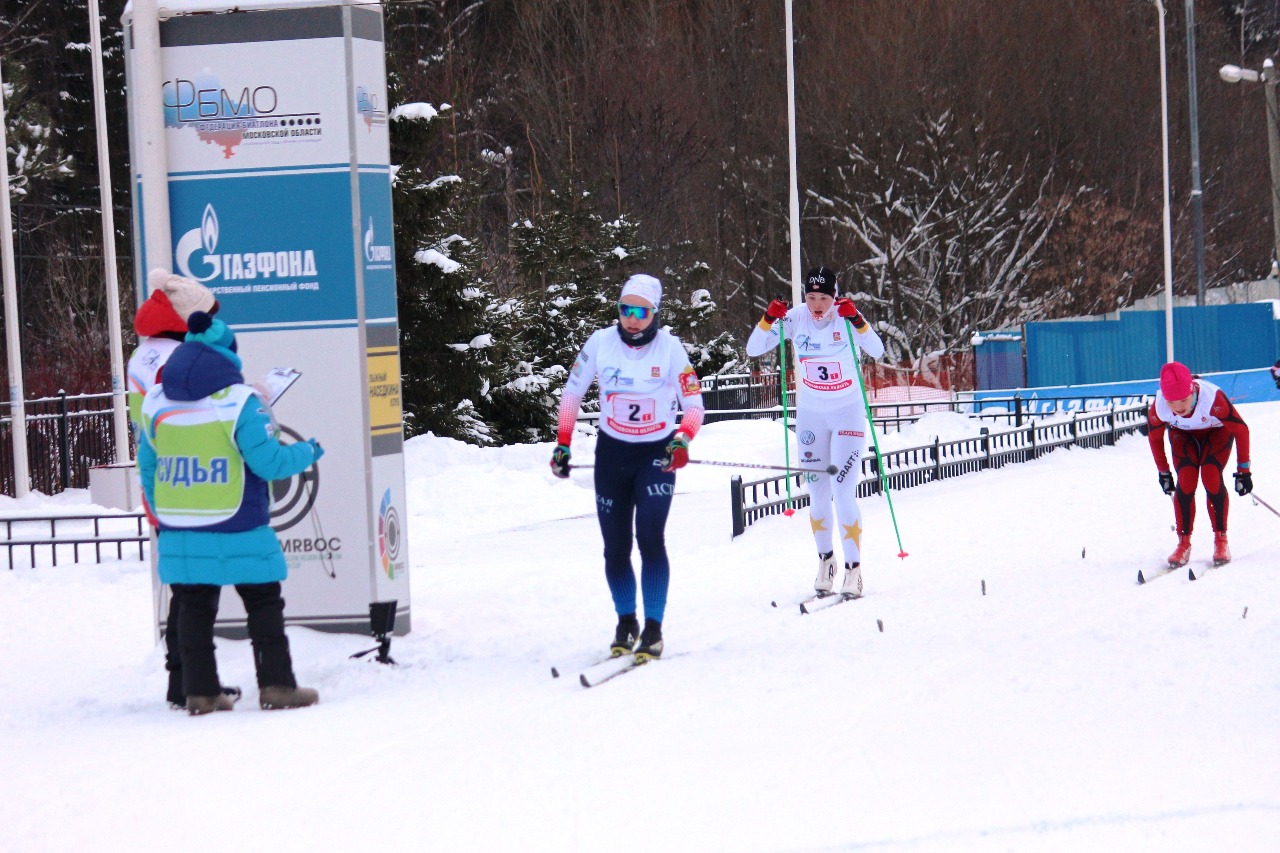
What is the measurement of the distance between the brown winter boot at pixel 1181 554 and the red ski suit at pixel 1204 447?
56mm

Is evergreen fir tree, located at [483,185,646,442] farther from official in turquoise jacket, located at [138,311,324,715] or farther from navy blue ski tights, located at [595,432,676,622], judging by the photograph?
official in turquoise jacket, located at [138,311,324,715]

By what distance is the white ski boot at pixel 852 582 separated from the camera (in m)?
9.05

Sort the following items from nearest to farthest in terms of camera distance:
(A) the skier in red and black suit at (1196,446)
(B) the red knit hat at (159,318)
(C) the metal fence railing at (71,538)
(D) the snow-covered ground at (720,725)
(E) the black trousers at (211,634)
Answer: (D) the snow-covered ground at (720,725) → (E) the black trousers at (211,634) → (B) the red knit hat at (159,318) → (A) the skier in red and black suit at (1196,446) → (C) the metal fence railing at (71,538)

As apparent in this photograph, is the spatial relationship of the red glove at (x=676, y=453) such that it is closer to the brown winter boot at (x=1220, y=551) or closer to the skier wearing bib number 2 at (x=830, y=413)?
the skier wearing bib number 2 at (x=830, y=413)

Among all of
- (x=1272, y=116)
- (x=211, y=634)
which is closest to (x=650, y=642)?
(x=211, y=634)

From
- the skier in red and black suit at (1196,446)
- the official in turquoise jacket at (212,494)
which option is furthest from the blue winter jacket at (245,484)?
the skier in red and black suit at (1196,446)

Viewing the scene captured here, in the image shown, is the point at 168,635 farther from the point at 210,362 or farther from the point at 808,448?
the point at 808,448

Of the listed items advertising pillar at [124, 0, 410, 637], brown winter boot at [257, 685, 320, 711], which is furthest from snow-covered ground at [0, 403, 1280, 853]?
advertising pillar at [124, 0, 410, 637]

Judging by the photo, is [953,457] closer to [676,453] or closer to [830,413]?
[830,413]

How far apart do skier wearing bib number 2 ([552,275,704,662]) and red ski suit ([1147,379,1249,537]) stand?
14.3 feet

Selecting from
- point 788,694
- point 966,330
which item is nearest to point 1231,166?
point 966,330

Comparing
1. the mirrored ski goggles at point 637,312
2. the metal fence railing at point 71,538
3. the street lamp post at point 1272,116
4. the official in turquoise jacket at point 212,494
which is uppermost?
the street lamp post at point 1272,116

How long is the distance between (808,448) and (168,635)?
13.9ft

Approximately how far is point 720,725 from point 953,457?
498 inches
